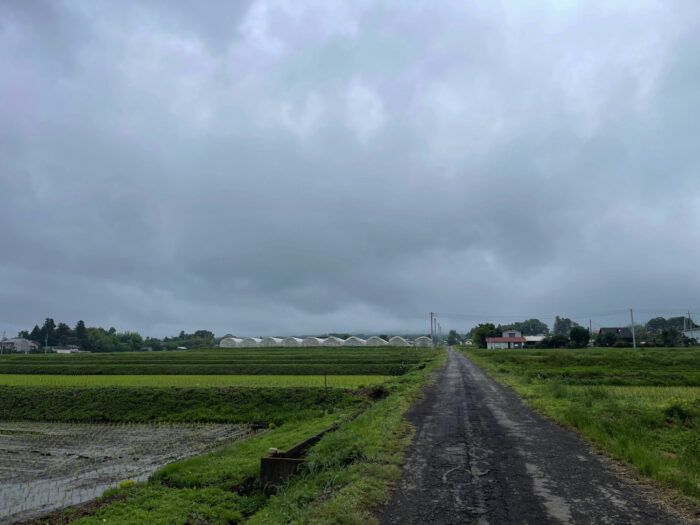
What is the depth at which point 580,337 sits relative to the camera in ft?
344

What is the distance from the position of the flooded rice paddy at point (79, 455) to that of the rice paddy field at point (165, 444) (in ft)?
0.16

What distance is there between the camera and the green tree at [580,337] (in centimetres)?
10419

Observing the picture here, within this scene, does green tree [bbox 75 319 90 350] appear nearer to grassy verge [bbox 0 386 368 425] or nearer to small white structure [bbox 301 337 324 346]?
small white structure [bbox 301 337 324 346]

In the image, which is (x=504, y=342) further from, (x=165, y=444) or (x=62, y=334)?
(x=62, y=334)

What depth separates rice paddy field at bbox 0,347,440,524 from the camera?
11.2 m

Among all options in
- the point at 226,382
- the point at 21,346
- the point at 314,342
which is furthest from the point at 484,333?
the point at 21,346

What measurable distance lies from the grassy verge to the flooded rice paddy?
5.58ft

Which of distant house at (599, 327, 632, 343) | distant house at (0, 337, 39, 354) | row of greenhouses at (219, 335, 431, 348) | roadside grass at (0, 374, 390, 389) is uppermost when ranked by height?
distant house at (599, 327, 632, 343)

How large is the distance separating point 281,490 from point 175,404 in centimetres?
2110

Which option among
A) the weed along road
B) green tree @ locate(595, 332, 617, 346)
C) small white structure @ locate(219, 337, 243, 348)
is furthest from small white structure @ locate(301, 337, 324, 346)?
the weed along road

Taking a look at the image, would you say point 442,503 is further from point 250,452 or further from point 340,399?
point 340,399

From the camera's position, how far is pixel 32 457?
17875mm

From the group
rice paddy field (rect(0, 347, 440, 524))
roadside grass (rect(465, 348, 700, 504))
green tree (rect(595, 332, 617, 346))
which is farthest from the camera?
green tree (rect(595, 332, 617, 346))

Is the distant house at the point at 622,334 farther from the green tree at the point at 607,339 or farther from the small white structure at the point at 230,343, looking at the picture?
the small white structure at the point at 230,343
